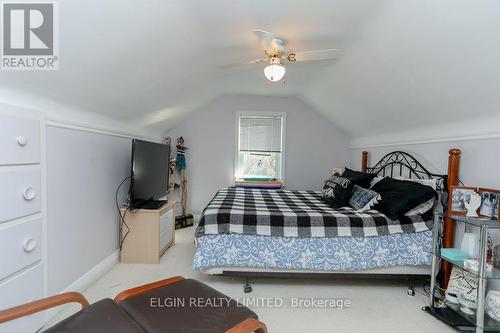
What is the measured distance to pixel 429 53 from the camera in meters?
2.05

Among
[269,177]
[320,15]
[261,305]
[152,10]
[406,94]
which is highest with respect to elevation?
[320,15]

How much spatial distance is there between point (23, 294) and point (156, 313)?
98 centimetres

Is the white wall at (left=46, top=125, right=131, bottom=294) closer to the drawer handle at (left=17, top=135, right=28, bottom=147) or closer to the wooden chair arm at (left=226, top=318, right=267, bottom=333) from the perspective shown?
the drawer handle at (left=17, top=135, right=28, bottom=147)

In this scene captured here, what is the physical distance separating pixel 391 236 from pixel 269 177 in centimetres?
296

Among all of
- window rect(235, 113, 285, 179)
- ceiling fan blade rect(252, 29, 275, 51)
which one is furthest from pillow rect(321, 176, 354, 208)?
window rect(235, 113, 285, 179)

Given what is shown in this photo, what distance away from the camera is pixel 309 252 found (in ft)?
7.93

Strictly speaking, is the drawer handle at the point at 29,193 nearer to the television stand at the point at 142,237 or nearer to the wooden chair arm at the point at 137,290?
the wooden chair arm at the point at 137,290

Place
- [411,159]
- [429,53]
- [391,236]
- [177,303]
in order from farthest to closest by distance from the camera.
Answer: [411,159] → [391,236] → [429,53] → [177,303]

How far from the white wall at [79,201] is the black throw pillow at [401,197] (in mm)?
2785

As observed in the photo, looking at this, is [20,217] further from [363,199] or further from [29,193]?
[363,199]

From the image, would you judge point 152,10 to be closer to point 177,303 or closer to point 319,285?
point 177,303

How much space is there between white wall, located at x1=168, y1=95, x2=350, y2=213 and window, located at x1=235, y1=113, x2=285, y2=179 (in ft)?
0.44

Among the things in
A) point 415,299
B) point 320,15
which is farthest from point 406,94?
point 415,299

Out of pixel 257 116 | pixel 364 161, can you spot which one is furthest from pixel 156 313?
pixel 257 116
